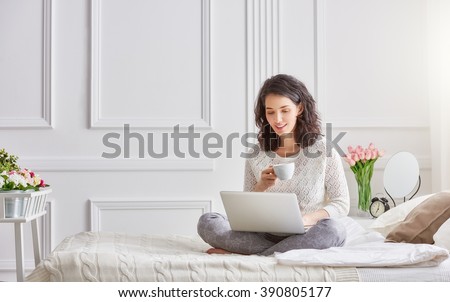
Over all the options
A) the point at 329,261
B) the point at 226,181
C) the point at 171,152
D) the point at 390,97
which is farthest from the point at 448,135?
the point at 329,261

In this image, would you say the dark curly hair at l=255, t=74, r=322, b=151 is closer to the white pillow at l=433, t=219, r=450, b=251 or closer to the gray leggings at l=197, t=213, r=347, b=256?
the gray leggings at l=197, t=213, r=347, b=256

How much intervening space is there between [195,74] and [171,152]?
0.47m

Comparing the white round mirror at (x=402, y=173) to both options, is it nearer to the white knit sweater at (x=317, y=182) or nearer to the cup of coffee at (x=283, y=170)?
Answer: the white knit sweater at (x=317, y=182)

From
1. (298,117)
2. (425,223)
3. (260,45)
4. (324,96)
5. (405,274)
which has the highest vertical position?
(260,45)

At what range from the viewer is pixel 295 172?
2.58m

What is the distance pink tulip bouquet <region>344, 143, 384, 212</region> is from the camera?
3.42 m

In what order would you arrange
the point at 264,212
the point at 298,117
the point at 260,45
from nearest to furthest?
the point at 264,212 → the point at 298,117 → the point at 260,45

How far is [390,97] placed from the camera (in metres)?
3.67

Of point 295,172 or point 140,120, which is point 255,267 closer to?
point 295,172

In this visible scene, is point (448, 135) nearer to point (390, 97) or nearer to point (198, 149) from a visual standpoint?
point (390, 97)

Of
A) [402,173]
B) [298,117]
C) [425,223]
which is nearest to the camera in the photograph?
[425,223]

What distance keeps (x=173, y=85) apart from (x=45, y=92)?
2.37 feet

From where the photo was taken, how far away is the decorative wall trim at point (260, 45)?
142 inches

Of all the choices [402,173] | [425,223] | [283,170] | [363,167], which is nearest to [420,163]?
[402,173]
